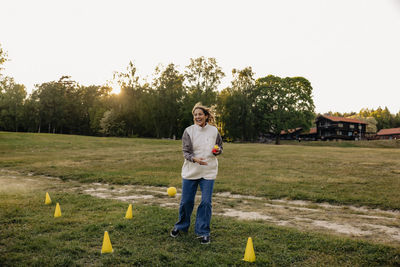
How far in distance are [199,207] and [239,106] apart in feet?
174

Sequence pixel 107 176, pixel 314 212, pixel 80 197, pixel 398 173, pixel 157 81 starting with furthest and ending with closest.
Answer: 1. pixel 157 81
2. pixel 398 173
3. pixel 107 176
4. pixel 80 197
5. pixel 314 212

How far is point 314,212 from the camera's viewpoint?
713 centimetres

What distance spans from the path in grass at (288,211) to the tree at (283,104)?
47.1 m

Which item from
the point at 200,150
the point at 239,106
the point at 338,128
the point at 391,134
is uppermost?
the point at 239,106

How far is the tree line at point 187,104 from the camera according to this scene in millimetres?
53062

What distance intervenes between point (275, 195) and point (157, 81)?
4783 cm

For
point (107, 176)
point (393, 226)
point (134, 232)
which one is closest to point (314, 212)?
point (393, 226)

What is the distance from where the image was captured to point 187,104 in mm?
52250

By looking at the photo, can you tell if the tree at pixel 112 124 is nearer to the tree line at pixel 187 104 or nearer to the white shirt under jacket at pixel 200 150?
the tree line at pixel 187 104

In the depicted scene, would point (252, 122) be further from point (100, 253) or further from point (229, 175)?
point (100, 253)

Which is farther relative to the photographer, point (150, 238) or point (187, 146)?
point (187, 146)

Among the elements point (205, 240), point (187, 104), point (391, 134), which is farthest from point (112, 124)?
point (391, 134)

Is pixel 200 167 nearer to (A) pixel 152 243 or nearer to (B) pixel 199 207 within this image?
(B) pixel 199 207

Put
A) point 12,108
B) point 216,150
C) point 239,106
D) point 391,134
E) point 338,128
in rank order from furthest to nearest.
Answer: point 391,134, point 338,128, point 12,108, point 239,106, point 216,150
